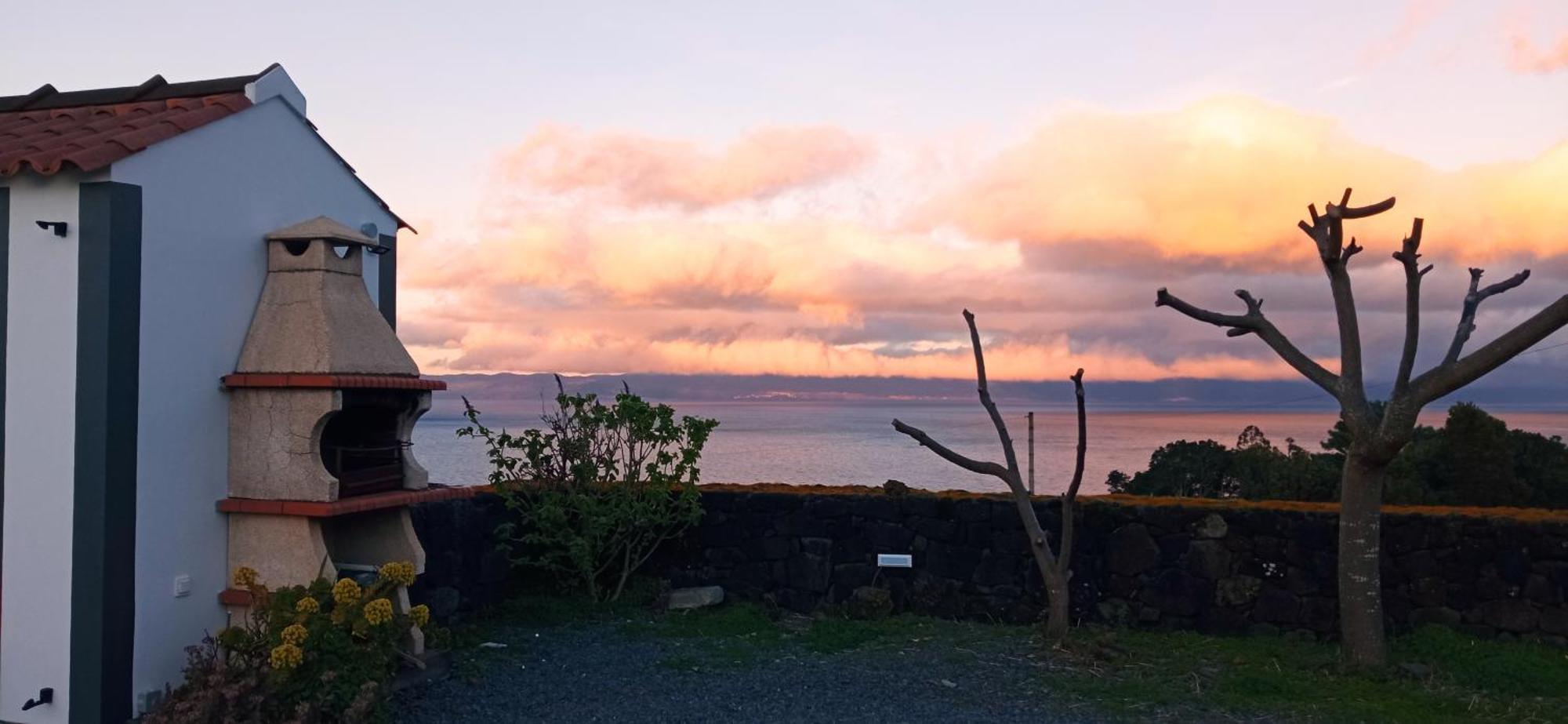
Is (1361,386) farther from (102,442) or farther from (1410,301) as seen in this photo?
(102,442)

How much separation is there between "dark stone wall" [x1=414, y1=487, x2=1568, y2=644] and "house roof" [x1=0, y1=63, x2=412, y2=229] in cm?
323

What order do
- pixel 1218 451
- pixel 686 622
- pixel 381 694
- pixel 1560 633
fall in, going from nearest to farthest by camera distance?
pixel 381 694 → pixel 1560 633 → pixel 686 622 → pixel 1218 451

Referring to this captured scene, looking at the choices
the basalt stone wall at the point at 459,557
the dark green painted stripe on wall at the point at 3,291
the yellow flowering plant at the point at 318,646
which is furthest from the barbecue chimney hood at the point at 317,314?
the basalt stone wall at the point at 459,557

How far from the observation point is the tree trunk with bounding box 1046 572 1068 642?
7805mm

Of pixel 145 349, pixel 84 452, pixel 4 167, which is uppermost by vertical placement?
pixel 4 167

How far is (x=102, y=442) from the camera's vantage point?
18.0ft

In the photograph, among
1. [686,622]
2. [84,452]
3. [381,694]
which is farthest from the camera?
[686,622]

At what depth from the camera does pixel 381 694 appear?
5910 millimetres

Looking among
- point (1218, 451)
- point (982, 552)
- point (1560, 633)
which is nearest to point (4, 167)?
point (982, 552)

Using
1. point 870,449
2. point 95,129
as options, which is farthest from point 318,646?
point 870,449

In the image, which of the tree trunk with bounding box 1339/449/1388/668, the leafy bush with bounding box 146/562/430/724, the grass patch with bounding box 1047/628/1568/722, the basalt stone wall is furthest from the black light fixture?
the tree trunk with bounding box 1339/449/1388/668

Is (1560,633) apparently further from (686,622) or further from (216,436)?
(216,436)

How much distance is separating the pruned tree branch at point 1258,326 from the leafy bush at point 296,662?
5.41m

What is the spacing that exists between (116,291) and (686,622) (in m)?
4.78
